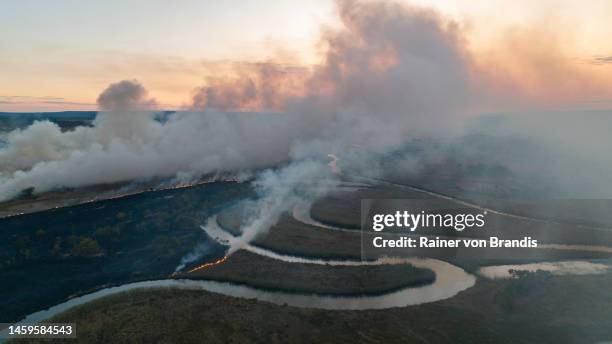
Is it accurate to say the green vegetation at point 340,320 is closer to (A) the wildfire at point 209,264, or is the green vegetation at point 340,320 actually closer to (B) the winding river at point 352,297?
(B) the winding river at point 352,297

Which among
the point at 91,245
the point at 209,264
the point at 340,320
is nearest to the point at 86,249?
the point at 91,245

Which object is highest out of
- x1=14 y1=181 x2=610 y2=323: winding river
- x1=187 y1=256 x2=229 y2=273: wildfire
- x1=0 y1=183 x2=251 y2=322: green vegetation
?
x1=0 y1=183 x2=251 y2=322: green vegetation

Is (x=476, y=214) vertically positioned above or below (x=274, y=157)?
below

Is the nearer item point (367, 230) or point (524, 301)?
point (524, 301)

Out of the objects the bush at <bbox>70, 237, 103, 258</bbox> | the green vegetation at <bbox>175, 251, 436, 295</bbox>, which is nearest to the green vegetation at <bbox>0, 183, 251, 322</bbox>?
the bush at <bbox>70, 237, 103, 258</bbox>

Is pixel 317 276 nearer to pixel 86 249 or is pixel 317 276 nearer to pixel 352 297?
pixel 352 297

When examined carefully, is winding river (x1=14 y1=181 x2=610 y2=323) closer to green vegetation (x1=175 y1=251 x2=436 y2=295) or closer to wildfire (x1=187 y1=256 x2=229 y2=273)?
green vegetation (x1=175 y1=251 x2=436 y2=295)

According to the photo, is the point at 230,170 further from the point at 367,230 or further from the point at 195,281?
the point at 195,281

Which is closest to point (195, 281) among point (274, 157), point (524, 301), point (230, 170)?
point (524, 301)

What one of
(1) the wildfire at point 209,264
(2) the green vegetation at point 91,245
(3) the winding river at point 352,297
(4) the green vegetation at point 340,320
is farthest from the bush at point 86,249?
(4) the green vegetation at point 340,320

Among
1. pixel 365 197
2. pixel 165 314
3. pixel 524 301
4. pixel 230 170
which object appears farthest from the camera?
pixel 230 170

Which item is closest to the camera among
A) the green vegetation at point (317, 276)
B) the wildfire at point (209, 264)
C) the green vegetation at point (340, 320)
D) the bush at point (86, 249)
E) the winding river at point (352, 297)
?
the green vegetation at point (340, 320)
